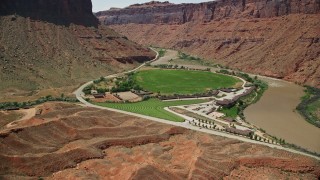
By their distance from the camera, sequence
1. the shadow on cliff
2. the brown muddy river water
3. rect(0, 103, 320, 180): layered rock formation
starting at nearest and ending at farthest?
1. rect(0, 103, 320, 180): layered rock formation
2. the brown muddy river water
3. the shadow on cliff

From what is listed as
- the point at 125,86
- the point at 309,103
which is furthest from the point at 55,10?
the point at 309,103

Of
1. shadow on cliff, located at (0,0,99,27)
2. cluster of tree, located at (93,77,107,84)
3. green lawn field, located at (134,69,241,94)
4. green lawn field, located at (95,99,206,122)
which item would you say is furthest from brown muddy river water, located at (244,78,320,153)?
shadow on cliff, located at (0,0,99,27)

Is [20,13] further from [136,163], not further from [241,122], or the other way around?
[136,163]

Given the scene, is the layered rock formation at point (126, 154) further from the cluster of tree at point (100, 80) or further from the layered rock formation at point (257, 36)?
the layered rock formation at point (257, 36)

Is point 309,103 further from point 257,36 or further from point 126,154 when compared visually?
point 257,36

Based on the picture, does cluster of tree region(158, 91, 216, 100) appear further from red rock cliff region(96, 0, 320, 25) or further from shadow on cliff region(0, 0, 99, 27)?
red rock cliff region(96, 0, 320, 25)

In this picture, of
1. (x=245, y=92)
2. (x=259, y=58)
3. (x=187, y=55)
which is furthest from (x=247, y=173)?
(x=187, y=55)
